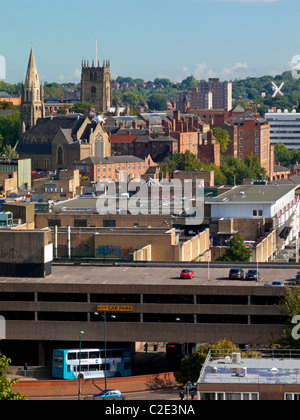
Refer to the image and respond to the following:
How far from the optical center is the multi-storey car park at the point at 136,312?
5397 centimetres

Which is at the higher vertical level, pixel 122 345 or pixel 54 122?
pixel 54 122

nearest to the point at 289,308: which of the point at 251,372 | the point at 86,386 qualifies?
the point at 86,386

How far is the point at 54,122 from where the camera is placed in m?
161

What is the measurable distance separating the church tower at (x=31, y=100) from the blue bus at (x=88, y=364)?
117798 millimetres

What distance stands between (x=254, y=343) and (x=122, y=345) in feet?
21.6

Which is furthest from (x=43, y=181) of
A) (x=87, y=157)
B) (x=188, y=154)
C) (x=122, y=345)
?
(x=122, y=345)

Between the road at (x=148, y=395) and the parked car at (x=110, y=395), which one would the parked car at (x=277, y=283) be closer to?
the road at (x=148, y=395)

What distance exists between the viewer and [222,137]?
182 meters

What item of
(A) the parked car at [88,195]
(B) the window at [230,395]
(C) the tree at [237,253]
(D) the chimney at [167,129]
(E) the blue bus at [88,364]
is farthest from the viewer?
(D) the chimney at [167,129]

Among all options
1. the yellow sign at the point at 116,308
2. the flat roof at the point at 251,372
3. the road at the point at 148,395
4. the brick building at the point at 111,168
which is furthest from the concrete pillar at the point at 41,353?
the brick building at the point at 111,168

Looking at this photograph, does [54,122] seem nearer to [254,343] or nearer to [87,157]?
[87,157]

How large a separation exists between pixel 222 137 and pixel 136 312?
129077 mm

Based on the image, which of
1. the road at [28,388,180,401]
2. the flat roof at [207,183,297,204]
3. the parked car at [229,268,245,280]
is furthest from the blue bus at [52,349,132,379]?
the flat roof at [207,183,297,204]

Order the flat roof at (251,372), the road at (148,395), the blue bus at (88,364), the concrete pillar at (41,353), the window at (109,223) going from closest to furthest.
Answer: the flat roof at (251,372)
the road at (148,395)
the blue bus at (88,364)
the concrete pillar at (41,353)
the window at (109,223)
